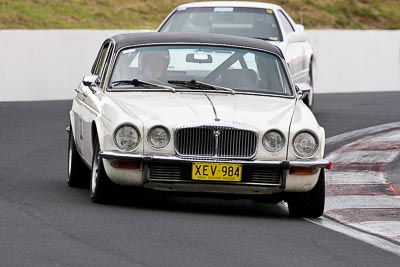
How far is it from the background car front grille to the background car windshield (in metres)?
8.39

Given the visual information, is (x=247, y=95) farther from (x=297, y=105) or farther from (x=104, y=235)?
(x=104, y=235)

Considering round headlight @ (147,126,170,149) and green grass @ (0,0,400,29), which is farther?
green grass @ (0,0,400,29)

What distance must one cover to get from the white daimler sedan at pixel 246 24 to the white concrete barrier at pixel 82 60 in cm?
463

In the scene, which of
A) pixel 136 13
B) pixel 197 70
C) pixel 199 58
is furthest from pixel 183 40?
pixel 136 13

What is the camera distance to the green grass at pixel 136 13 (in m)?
32.1

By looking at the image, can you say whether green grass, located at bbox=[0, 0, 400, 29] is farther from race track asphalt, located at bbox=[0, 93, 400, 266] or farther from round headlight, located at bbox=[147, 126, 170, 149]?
round headlight, located at bbox=[147, 126, 170, 149]

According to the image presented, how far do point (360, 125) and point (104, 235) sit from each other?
35.7 feet

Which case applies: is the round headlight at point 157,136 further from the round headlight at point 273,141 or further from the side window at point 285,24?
the side window at point 285,24

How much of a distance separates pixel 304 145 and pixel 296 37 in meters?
9.42

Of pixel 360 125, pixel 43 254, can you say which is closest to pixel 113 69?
pixel 43 254

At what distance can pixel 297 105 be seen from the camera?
11336 mm

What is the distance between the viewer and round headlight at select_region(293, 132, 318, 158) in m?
10.6

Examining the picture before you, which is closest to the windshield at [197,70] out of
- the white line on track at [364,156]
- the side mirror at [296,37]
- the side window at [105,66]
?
the side window at [105,66]

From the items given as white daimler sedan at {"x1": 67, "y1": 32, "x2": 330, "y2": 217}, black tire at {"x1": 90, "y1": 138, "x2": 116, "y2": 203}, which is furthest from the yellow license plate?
black tire at {"x1": 90, "y1": 138, "x2": 116, "y2": 203}
